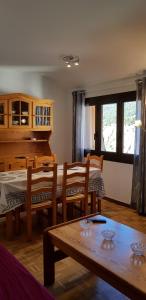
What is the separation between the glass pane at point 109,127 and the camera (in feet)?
14.7

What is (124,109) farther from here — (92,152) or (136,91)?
(92,152)

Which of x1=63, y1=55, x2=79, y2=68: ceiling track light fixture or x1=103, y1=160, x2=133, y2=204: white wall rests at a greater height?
x1=63, y1=55, x2=79, y2=68: ceiling track light fixture

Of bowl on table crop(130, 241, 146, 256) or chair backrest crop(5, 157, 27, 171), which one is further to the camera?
chair backrest crop(5, 157, 27, 171)

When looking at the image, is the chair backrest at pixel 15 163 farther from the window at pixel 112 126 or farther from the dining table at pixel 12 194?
the window at pixel 112 126

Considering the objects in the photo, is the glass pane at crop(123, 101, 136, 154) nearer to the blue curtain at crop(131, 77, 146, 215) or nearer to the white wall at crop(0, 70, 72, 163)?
the blue curtain at crop(131, 77, 146, 215)

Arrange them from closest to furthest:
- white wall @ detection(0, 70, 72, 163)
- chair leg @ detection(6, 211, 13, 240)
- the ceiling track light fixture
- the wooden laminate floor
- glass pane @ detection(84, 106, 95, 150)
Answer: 1. the wooden laminate floor
2. chair leg @ detection(6, 211, 13, 240)
3. the ceiling track light fixture
4. white wall @ detection(0, 70, 72, 163)
5. glass pane @ detection(84, 106, 95, 150)

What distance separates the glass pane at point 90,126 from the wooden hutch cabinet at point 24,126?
75cm

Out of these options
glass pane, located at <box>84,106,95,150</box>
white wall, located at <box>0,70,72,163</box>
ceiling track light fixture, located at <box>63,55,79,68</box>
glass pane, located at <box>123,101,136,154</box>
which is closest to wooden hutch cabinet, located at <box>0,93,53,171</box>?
white wall, located at <box>0,70,72,163</box>

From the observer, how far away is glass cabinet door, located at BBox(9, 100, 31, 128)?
13.7 feet

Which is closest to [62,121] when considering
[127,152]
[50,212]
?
[127,152]

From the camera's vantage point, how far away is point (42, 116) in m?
4.54

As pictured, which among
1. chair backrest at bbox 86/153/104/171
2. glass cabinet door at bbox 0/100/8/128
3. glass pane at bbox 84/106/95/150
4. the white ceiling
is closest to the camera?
the white ceiling

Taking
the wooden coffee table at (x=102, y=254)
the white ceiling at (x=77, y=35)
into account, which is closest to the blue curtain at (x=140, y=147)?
the white ceiling at (x=77, y=35)

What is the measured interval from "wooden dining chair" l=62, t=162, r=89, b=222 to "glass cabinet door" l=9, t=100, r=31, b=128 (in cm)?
145
